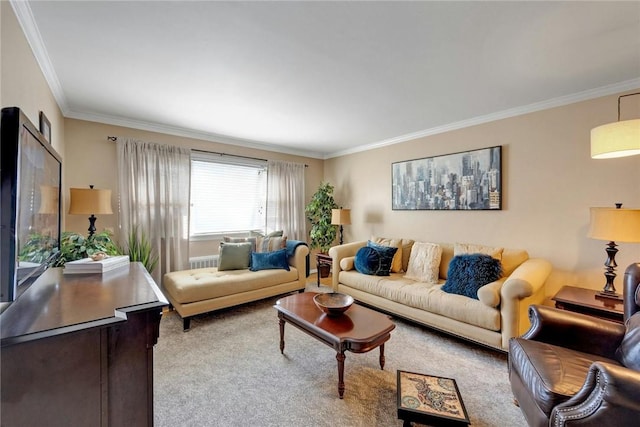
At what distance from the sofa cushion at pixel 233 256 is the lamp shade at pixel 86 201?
1.37 metres

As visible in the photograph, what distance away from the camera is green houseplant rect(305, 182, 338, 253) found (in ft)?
15.8

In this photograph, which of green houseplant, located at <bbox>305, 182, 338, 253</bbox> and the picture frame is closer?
the picture frame

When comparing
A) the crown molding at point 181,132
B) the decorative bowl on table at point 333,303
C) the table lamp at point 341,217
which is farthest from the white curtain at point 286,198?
the decorative bowl on table at point 333,303

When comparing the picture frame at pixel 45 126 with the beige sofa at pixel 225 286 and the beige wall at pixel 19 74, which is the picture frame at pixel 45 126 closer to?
the beige wall at pixel 19 74

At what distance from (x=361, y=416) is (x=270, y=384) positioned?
0.70m

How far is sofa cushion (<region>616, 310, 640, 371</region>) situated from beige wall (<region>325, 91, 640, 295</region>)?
1.25 meters

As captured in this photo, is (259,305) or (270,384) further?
(259,305)

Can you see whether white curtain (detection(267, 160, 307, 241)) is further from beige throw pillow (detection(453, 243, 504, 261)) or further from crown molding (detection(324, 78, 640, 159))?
beige throw pillow (detection(453, 243, 504, 261))

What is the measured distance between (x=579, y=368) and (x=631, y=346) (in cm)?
33

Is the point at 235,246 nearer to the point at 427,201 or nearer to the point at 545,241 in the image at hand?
the point at 427,201

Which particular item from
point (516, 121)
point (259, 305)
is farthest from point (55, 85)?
point (516, 121)

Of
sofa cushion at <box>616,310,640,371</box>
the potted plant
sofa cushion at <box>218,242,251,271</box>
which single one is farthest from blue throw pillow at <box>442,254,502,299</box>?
sofa cushion at <box>218,242,251,271</box>

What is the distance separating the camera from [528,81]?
234 cm

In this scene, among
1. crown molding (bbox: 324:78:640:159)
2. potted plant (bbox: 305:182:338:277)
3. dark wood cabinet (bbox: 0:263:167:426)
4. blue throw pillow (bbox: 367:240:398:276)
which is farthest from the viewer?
potted plant (bbox: 305:182:338:277)
